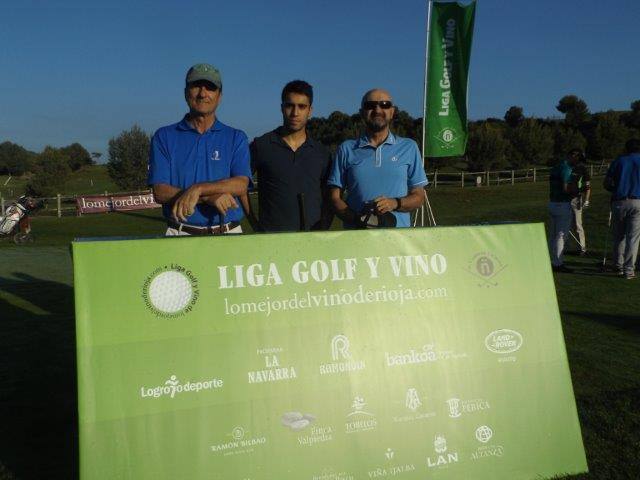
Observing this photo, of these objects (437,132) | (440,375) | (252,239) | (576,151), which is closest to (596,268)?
(576,151)

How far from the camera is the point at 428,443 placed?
9.22 ft

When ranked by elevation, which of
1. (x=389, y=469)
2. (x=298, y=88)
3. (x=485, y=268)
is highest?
(x=298, y=88)

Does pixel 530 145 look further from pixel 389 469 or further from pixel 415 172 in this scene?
pixel 389 469

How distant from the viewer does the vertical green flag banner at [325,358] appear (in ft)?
7.89

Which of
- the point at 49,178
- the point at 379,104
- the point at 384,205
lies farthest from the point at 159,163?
the point at 49,178

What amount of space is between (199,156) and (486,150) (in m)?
54.3

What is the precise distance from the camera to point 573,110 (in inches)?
3374

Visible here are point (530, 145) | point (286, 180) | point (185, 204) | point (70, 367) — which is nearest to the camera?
point (185, 204)

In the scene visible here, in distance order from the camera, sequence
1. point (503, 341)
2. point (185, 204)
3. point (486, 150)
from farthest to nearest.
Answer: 1. point (486, 150)
2. point (185, 204)
3. point (503, 341)

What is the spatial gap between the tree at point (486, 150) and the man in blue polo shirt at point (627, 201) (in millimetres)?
46142

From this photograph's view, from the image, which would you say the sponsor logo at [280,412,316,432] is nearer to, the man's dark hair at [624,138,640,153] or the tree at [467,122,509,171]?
the man's dark hair at [624,138,640,153]

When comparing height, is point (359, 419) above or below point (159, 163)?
below

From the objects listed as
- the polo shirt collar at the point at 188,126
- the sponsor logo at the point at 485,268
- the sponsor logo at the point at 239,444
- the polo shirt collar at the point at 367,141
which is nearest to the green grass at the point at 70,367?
the sponsor logo at the point at 485,268

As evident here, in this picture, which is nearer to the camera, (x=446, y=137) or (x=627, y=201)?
(x=627, y=201)
